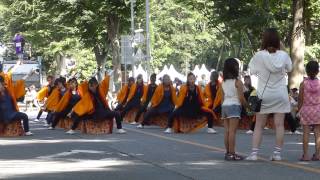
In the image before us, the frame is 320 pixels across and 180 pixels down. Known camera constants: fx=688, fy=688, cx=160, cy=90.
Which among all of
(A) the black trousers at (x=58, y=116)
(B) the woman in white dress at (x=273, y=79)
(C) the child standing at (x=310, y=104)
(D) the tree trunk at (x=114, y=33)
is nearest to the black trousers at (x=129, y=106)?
(A) the black trousers at (x=58, y=116)

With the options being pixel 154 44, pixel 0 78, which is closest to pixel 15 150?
pixel 0 78

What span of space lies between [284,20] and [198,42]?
4519 centimetres

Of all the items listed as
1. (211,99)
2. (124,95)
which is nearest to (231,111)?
(211,99)

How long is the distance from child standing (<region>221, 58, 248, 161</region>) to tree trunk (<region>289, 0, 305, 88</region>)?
1073cm

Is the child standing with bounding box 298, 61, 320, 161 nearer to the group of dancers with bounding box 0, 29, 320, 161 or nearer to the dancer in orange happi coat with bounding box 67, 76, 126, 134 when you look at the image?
the group of dancers with bounding box 0, 29, 320, 161

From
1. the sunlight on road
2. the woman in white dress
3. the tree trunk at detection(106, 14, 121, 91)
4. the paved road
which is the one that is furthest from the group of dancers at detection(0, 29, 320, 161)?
→ the tree trunk at detection(106, 14, 121, 91)

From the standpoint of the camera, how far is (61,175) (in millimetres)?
9359

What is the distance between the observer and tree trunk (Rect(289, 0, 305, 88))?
21.1 metres

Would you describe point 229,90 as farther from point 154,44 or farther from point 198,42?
point 198,42

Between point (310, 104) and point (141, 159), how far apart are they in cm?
284

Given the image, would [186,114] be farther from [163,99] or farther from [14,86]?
[14,86]

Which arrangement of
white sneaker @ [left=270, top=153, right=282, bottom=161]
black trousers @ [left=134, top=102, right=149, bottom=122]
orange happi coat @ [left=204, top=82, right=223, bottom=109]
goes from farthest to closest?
black trousers @ [left=134, top=102, right=149, bottom=122]
orange happi coat @ [left=204, top=82, right=223, bottom=109]
white sneaker @ [left=270, top=153, right=282, bottom=161]

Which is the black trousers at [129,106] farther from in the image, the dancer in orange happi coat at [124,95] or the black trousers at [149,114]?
the black trousers at [149,114]

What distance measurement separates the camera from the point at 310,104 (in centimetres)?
1073
